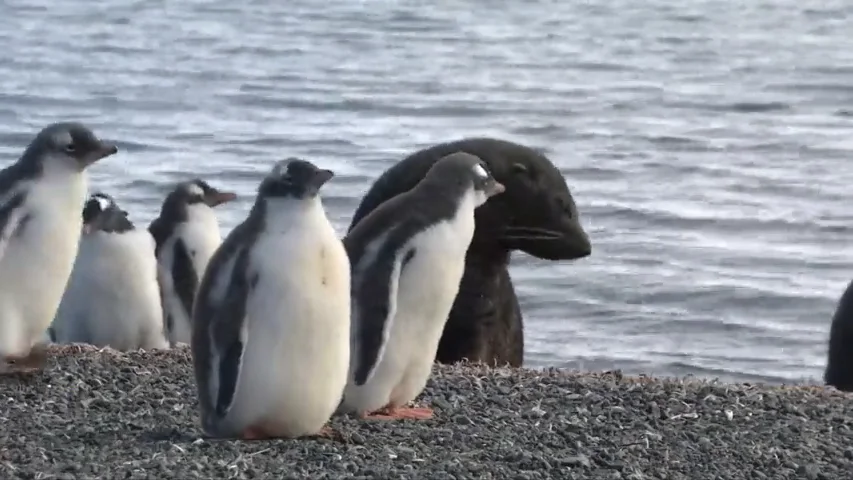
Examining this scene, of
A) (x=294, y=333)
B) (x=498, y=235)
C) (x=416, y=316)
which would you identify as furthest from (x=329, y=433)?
(x=498, y=235)

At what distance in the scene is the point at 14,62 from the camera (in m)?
25.5

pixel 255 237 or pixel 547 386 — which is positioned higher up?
pixel 255 237

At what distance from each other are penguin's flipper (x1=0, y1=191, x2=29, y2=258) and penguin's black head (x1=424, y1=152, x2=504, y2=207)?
1.62 m

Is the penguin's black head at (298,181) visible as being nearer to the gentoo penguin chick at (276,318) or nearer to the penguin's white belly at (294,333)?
the gentoo penguin chick at (276,318)

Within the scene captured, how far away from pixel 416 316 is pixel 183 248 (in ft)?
9.79

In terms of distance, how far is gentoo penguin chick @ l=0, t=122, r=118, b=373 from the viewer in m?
7.37

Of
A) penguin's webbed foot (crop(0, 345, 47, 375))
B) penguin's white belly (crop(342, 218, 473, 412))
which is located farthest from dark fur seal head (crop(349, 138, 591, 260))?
penguin's white belly (crop(342, 218, 473, 412))

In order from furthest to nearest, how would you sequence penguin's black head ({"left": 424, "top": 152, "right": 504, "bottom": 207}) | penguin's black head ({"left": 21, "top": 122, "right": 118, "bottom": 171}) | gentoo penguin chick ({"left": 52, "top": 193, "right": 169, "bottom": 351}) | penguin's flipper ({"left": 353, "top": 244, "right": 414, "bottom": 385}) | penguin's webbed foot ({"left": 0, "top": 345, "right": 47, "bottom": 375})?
gentoo penguin chick ({"left": 52, "top": 193, "right": 169, "bottom": 351}) → penguin's black head ({"left": 21, "top": 122, "right": 118, "bottom": 171}) → penguin's webbed foot ({"left": 0, "top": 345, "right": 47, "bottom": 375}) → penguin's black head ({"left": 424, "top": 152, "right": 504, "bottom": 207}) → penguin's flipper ({"left": 353, "top": 244, "right": 414, "bottom": 385})

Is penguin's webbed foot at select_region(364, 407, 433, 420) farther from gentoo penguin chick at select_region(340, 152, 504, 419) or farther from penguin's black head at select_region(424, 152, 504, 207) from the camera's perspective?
penguin's black head at select_region(424, 152, 504, 207)

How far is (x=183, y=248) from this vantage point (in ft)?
30.8

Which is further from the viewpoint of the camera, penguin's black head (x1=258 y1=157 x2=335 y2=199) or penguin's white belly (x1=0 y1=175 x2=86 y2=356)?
penguin's white belly (x1=0 y1=175 x2=86 y2=356)

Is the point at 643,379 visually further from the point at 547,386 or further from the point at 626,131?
the point at 626,131

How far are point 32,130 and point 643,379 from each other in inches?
497

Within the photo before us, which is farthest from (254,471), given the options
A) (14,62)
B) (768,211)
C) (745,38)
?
(745,38)
